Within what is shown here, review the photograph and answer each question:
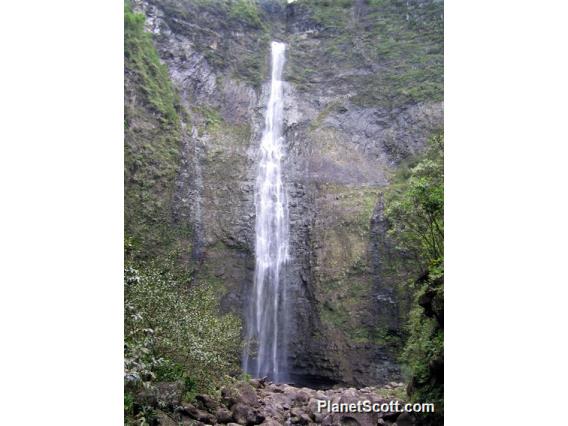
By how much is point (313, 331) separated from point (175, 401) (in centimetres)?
1088

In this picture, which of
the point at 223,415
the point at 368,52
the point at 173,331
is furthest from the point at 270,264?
the point at 173,331

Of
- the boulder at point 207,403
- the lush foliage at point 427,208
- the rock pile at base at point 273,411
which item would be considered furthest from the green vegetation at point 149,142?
the lush foliage at point 427,208

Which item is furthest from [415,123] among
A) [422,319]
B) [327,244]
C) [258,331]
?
[422,319]

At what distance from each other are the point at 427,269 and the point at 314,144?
38.7 feet

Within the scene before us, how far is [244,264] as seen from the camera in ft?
67.5

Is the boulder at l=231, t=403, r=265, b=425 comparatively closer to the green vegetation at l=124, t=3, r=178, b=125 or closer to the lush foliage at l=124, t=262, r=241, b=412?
the lush foliage at l=124, t=262, r=241, b=412

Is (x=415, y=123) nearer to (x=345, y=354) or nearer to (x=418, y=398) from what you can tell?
(x=345, y=354)

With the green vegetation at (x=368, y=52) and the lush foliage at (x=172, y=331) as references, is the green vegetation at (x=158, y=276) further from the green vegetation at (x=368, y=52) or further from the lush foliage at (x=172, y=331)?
the green vegetation at (x=368, y=52)

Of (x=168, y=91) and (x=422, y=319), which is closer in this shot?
(x=422, y=319)

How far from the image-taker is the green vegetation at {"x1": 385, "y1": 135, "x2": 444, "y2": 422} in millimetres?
8734

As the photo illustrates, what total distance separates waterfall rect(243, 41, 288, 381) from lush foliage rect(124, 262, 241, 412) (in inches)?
277

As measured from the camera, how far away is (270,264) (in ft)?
67.8

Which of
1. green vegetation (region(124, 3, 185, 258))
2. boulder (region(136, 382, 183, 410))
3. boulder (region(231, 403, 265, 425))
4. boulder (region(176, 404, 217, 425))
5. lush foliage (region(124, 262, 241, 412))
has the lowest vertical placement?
boulder (region(231, 403, 265, 425))

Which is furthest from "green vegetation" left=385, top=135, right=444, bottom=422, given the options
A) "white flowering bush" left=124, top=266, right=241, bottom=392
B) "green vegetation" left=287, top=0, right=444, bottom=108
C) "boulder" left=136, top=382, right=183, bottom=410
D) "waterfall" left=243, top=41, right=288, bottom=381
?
"green vegetation" left=287, top=0, right=444, bottom=108
